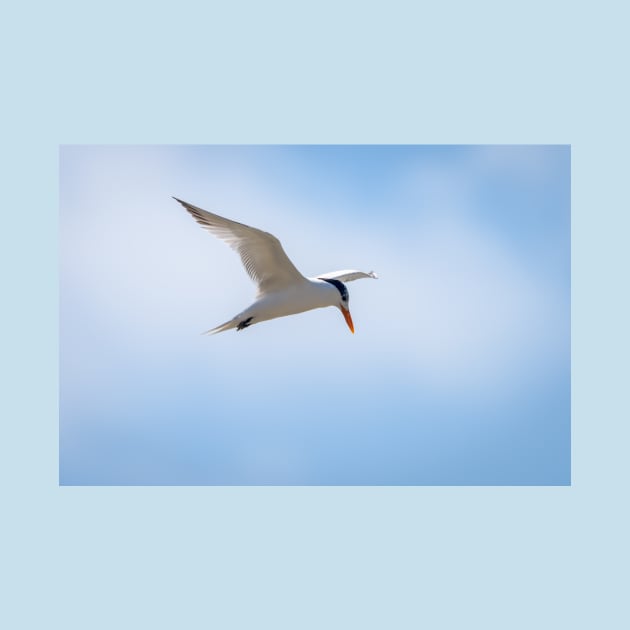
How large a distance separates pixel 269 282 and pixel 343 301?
624mm

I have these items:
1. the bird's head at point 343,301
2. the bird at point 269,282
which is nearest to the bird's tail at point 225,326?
the bird at point 269,282

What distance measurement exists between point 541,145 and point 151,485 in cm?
367

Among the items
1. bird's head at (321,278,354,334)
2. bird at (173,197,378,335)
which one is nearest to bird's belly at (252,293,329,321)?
bird at (173,197,378,335)

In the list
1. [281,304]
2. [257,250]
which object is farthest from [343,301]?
[257,250]

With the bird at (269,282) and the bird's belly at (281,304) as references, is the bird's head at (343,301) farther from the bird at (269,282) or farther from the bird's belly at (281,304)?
the bird's belly at (281,304)

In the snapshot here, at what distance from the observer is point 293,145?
548cm

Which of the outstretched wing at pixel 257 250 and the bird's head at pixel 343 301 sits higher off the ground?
the outstretched wing at pixel 257 250

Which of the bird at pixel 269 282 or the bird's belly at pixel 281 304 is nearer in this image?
the bird at pixel 269 282

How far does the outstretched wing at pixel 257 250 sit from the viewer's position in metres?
4.92

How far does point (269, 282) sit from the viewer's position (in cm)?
538

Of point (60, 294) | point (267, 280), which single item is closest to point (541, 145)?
point (267, 280)

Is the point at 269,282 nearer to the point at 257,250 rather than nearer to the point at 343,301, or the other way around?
the point at 257,250

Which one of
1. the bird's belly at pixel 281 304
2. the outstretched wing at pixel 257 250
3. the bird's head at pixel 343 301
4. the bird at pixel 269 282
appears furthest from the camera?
the bird's head at pixel 343 301

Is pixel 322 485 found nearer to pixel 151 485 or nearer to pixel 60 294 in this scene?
pixel 151 485
